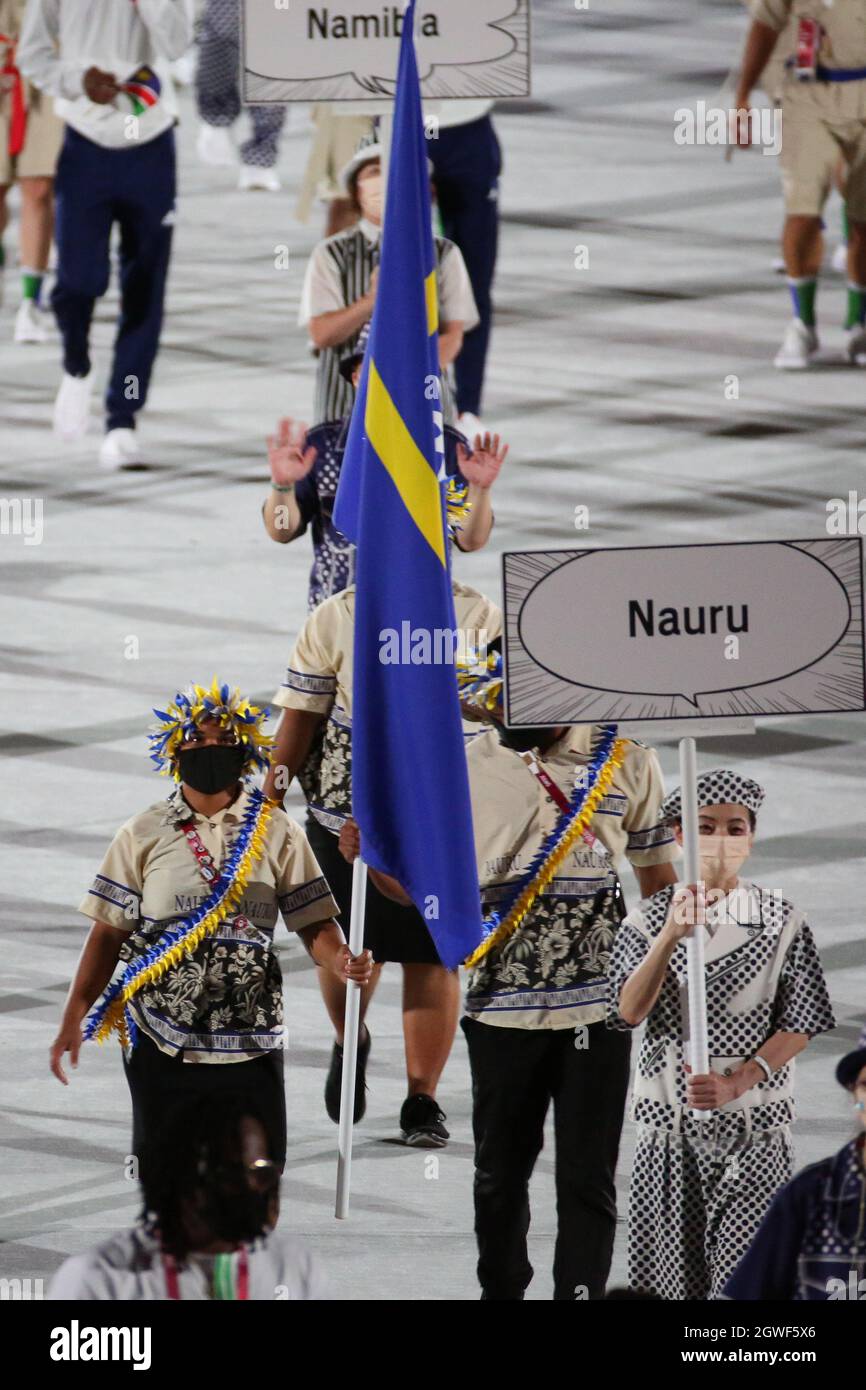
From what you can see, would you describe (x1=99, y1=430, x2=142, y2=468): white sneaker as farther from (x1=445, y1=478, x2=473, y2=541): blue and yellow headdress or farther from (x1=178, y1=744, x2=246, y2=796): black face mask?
(x1=178, y1=744, x2=246, y2=796): black face mask

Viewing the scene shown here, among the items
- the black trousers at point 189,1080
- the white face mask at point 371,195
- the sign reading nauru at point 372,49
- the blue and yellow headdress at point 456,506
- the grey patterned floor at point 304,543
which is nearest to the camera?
the black trousers at point 189,1080

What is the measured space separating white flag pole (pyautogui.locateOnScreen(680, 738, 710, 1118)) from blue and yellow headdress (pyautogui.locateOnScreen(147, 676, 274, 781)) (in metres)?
1.11

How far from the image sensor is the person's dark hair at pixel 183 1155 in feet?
17.8

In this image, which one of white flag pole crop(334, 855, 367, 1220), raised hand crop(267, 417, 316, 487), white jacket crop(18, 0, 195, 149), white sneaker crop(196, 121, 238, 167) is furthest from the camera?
white sneaker crop(196, 121, 238, 167)

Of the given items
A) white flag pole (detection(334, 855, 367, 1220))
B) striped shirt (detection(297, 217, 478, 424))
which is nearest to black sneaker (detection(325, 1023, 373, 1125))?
white flag pole (detection(334, 855, 367, 1220))

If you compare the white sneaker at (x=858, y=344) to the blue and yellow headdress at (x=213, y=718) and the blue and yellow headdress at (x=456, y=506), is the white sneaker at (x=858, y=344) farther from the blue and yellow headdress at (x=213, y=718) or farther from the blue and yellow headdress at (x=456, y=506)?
the blue and yellow headdress at (x=213, y=718)

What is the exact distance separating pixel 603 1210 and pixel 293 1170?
4.44 ft

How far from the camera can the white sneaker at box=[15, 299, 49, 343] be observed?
18.2 m

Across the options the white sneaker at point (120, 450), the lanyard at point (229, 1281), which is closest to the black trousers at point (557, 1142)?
the lanyard at point (229, 1281)

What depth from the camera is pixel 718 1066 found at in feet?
23.7

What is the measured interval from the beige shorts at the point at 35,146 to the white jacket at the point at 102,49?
2.05 metres

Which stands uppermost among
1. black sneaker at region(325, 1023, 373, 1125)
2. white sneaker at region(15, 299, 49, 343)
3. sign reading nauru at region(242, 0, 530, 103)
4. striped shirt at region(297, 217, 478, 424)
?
white sneaker at region(15, 299, 49, 343)

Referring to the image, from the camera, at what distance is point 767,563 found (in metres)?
7.25
